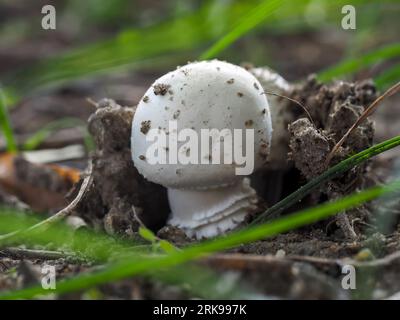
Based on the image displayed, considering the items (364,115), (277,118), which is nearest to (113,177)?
(277,118)

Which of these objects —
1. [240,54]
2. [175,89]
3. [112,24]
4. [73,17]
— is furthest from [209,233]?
[73,17]

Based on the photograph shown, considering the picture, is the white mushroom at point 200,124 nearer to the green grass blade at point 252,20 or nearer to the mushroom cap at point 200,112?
the mushroom cap at point 200,112

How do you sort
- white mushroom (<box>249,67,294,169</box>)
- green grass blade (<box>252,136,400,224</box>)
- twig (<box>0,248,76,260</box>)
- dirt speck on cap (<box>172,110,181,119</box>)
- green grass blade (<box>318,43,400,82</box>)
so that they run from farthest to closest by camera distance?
green grass blade (<box>318,43,400,82</box>) → white mushroom (<box>249,67,294,169</box>) → dirt speck on cap (<box>172,110,181,119</box>) → twig (<box>0,248,76,260</box>) → green grass blade (<box>252,136,400,224</box>)

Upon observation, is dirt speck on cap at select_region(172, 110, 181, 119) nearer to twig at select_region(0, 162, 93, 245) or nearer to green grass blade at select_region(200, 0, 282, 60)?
twig at select_region(0, 162, 93, 245)

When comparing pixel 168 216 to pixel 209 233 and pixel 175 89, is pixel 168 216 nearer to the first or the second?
pixel 209 233

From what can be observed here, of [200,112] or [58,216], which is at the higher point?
[200,112]

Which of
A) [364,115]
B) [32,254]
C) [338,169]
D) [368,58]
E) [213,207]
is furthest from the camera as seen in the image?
[368,58]

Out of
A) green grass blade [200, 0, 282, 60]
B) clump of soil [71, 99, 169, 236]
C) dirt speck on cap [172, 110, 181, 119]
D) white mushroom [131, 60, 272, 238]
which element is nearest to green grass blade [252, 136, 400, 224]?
white mushroom [131, 60, 272, 238]

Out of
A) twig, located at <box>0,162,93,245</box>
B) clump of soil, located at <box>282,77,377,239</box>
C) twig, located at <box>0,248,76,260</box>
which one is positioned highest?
clump of soil, located at <box>282,77,377,239</box>

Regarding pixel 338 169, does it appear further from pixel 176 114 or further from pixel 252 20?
pixel 252 20
